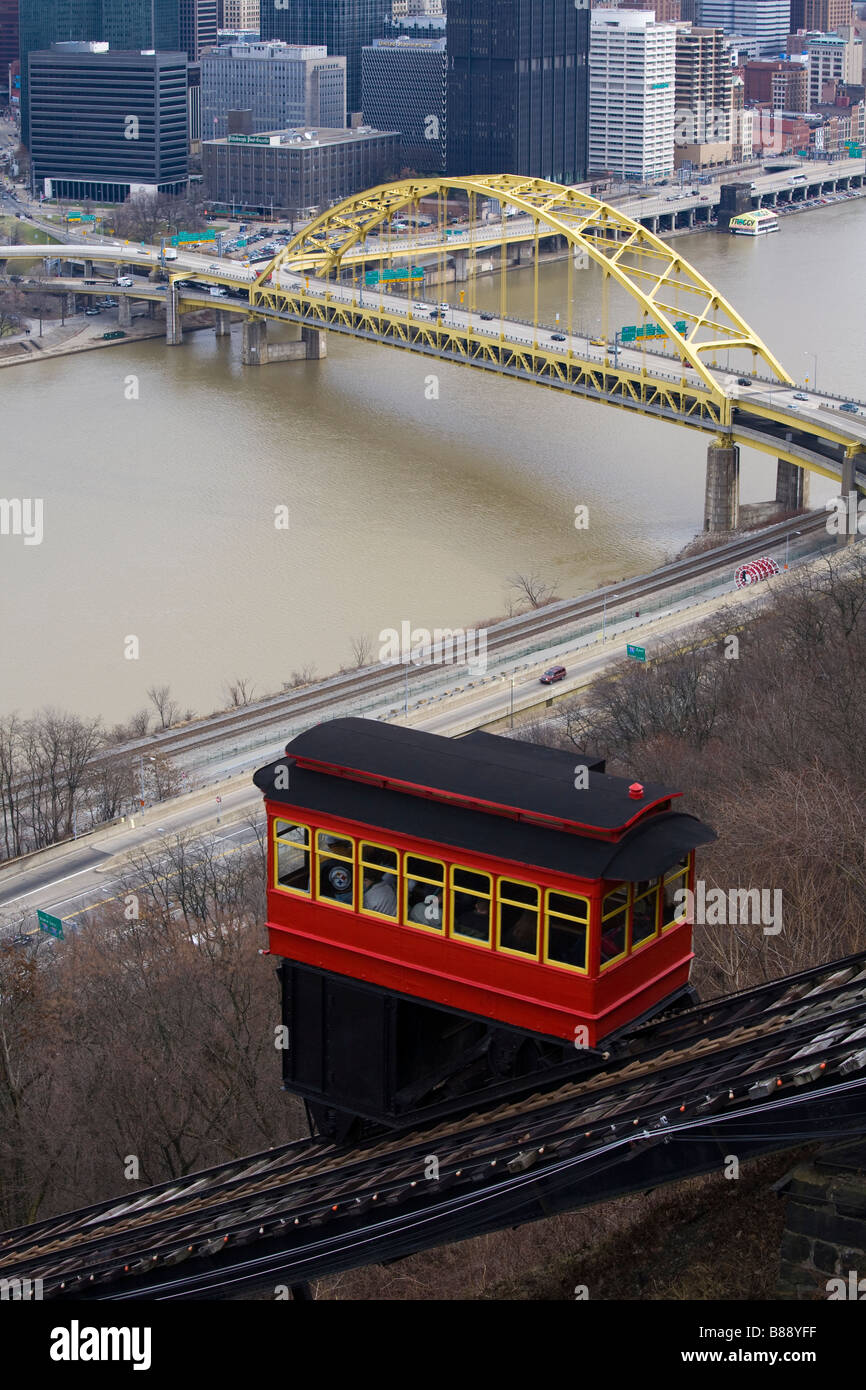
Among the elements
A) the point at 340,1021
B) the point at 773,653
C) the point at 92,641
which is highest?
the point at 340,1021

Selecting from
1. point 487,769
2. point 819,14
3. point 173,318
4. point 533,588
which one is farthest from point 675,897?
point 819,14

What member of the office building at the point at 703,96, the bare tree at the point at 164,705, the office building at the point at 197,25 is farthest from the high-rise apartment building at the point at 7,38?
the bare tree at the point at 164,705

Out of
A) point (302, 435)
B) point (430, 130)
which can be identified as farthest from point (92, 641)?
point (430, 130)

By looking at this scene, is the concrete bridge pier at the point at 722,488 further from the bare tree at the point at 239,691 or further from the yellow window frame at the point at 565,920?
the yellow window frame at the point at 565,920

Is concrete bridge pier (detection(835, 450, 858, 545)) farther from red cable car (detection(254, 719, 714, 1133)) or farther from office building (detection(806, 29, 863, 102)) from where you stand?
office building (detection(806, 29, 863, 102))

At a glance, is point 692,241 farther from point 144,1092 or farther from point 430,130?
point 144,1092
